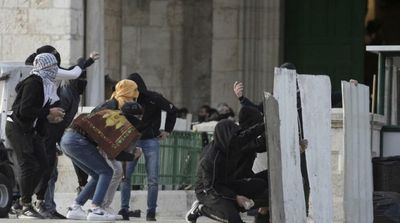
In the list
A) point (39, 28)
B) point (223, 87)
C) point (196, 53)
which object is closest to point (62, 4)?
point (39, 28)

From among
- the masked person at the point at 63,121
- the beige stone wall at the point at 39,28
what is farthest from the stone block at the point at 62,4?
the masked person at the point at 63,121

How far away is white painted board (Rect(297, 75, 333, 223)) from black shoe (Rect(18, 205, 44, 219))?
352 centimetres

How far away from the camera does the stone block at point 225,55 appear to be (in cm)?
3231

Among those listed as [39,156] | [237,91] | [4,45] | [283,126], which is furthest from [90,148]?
[4,45]

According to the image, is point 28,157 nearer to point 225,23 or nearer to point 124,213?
point 124,213

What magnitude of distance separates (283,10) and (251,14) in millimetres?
674

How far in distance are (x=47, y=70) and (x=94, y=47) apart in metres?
6.11

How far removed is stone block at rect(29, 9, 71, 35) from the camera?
82.3 ft

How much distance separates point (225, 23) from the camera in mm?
32344

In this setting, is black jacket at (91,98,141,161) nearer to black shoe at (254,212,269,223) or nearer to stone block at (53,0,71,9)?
black shoe at (254,212,269,223)

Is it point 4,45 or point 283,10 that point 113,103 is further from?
point 283,10

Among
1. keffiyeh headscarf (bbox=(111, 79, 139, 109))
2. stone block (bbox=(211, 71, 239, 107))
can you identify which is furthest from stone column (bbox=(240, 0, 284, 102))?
keffiyeh headscarf (bbox=(111, 79, 139, 109))

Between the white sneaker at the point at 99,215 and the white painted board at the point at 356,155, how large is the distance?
2.75m

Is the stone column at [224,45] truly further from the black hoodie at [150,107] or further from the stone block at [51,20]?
the black hoodie at [150,107]
